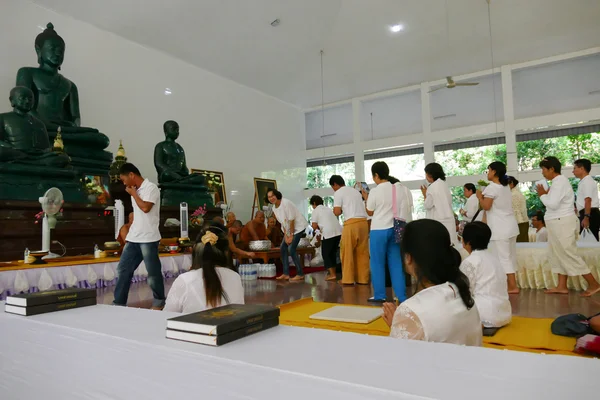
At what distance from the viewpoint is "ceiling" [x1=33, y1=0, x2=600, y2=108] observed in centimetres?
720

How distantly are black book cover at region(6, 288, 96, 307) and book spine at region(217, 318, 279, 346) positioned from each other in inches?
32.4

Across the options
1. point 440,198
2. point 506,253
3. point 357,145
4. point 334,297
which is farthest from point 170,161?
point 357,145

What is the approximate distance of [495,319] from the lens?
2443 mm

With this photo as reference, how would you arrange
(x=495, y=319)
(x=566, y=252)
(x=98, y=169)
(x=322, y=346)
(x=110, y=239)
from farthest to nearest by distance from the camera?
(x=98, y=169) < (x=110, y=239) < (x=566, y=252) < (x=495, y=319) < (x=322, y=346)

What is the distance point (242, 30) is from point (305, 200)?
207 inches

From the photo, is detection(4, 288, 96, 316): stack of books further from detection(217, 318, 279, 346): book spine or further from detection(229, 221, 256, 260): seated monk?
detection(229, 221, 256, 260): seated monk

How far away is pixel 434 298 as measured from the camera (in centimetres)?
128

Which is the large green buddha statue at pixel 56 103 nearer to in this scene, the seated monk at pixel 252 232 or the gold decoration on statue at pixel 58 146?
the gold decoration on statue at pixel 58 146

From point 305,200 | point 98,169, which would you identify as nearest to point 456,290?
point 98,169

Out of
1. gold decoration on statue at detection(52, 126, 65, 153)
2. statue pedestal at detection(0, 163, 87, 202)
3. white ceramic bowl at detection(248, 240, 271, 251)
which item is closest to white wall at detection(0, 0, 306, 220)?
gold decoration on statue at detection(52, 126, 65, 153)

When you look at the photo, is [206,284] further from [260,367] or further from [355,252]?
[355,252]

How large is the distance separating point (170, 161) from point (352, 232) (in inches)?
148

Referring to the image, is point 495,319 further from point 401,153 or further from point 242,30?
point 401,153

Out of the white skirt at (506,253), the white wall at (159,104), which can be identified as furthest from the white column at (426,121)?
the white skirt at (506,253)
